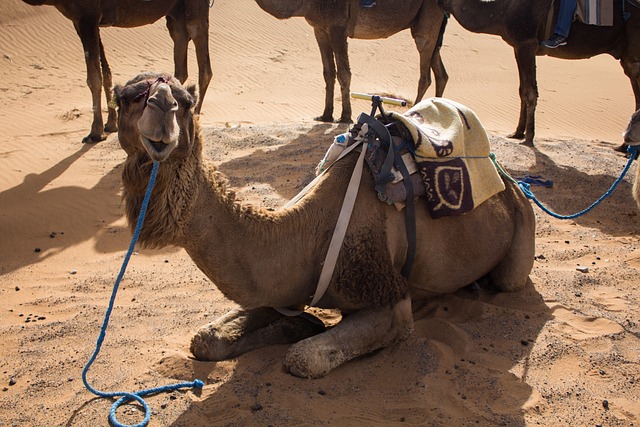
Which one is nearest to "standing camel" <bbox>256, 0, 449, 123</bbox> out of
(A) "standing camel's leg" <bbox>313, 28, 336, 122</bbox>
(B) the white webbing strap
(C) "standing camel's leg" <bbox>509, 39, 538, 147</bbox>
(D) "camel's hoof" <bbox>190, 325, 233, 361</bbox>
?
(A) "standing camel's leg" <bbox>313, 28, 336, 122</bbox>

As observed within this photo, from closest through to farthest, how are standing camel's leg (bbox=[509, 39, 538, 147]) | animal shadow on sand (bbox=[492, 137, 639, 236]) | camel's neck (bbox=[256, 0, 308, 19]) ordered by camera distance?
animal shadow on sand (bbox=[492, 137, 639, 236]), standing camel's leg (bbox=[509, 39, 538, 147]), camel's neck (bbox=[256, 0, 308, 19])

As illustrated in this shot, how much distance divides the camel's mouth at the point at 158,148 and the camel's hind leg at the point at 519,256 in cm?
266

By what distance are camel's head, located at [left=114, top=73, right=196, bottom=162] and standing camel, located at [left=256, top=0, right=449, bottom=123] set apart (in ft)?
23.4

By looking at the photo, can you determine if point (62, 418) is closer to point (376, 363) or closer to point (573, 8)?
point (376, 363)

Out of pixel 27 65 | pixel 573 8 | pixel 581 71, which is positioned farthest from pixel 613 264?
pixel 581 71

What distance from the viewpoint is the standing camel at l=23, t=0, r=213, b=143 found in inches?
347

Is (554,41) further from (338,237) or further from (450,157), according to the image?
(338,237)

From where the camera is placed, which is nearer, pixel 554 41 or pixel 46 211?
pixel 46 211

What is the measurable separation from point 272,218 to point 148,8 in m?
7.09

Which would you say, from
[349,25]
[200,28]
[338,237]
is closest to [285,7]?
[349,25]

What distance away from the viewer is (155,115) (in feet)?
9.30

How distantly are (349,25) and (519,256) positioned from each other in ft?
21.9

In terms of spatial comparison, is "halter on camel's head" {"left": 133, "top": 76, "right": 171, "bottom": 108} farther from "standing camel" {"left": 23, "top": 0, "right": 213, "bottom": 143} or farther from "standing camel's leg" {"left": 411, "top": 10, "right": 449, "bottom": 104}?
"standing camel's leg" {"left": 411, "top": 10, "right": 449, "bottom": 104}

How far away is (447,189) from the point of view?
4113 millimetres
